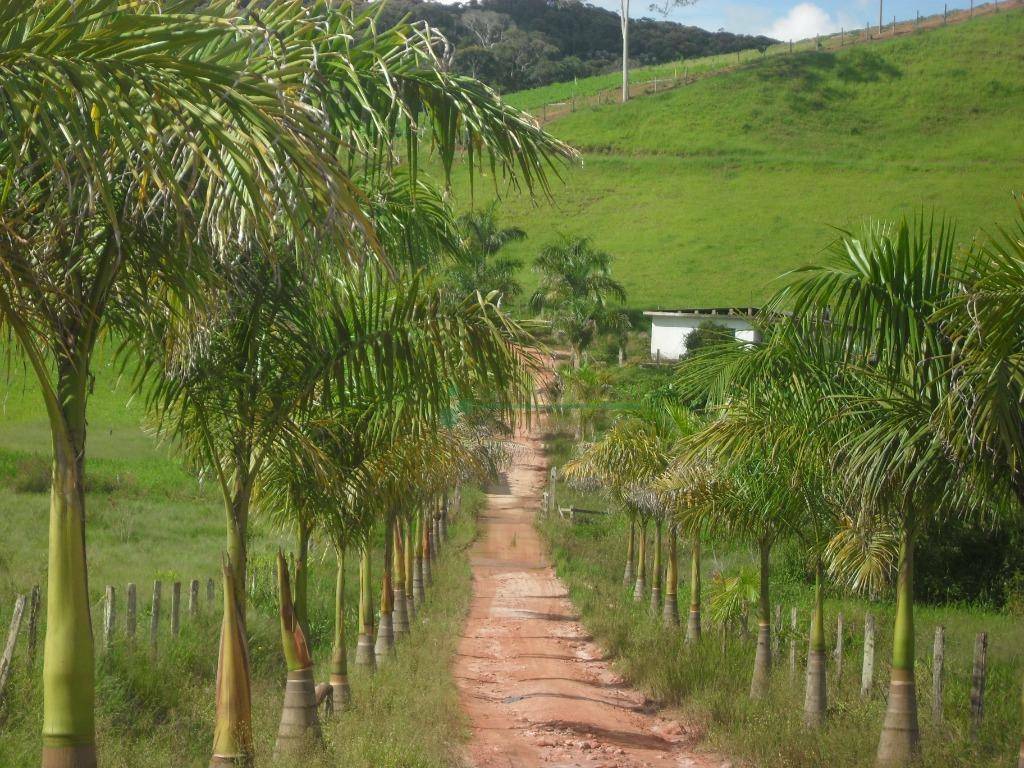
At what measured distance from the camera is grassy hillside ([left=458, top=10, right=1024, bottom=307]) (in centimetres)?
6962

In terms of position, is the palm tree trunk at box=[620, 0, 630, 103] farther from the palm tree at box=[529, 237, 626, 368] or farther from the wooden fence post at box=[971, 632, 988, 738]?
the wooden fence post at box=[971, 632, 988, 738]

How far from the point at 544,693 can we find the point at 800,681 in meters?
3.64

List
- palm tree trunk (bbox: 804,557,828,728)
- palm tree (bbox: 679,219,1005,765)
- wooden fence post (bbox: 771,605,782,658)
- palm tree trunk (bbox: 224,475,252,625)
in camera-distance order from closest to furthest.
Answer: palm tree trunk (bbox: 224,475,252,625), palm tree (bbox: 679,219,1005,765), palm tree trunk (bbox: 804,557,828,728), wooden fence post (bbox: 771,605,782,658)

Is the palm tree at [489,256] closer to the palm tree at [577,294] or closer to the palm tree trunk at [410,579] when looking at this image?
the palm tree at [577,294]

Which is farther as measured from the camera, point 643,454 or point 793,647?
point 643,454

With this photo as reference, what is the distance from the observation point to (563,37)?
6127 inches

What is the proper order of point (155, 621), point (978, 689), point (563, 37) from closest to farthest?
point (978, 689) → point (155, 621) → point (563, 37)

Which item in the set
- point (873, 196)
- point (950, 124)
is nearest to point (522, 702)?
point (873, 196)

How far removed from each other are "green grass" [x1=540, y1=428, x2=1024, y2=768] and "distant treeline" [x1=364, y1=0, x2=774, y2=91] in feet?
349

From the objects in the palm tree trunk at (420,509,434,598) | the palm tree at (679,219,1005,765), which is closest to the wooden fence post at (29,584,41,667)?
the palm tree at (679,219,1005,765)

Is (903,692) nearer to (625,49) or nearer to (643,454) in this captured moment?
(643,454)

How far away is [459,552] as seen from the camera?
32125mm

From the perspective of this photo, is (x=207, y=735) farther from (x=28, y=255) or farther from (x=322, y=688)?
(x=28, y=255)

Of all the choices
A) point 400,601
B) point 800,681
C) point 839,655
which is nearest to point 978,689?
point 839,655
